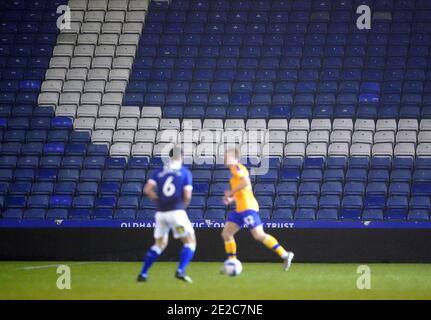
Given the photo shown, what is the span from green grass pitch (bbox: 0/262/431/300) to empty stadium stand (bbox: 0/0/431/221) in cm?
210

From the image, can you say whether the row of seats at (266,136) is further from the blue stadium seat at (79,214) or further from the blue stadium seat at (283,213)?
the blue stadium seat at (79,214)

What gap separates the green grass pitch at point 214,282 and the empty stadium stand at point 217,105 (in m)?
2.10

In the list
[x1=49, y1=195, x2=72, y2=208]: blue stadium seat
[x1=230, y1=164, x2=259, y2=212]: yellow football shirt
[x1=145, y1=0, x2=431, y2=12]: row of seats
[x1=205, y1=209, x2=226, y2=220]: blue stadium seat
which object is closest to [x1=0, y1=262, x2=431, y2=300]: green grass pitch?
[x1=230, y1=164, x2=259, y2=212]: yellow football shirt

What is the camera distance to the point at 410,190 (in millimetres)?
19969

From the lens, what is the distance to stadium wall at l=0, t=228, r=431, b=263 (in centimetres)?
1872

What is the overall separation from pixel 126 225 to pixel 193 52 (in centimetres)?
593

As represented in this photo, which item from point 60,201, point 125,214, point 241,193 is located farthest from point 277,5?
point 241,193

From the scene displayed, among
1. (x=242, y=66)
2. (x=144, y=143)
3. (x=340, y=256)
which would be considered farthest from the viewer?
(x=242, y=66)

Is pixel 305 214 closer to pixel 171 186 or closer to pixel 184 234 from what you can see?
Result: pixel 184 234

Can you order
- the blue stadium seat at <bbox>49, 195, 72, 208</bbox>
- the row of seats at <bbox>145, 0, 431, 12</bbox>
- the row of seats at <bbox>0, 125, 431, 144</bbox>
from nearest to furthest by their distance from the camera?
the blue stadium seat at <bbox>49, 195, 72, 208</bbox> < the row of seats at <bbox>0, 125, 431, 144</bbox> < the row of seats at <bbox>145, 0, 431, 12</bbox>

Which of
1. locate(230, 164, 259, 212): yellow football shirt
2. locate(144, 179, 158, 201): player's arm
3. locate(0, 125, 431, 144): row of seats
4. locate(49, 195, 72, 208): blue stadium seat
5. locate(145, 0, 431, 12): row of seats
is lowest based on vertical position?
locate(144, 179, 158, 201): player's arm

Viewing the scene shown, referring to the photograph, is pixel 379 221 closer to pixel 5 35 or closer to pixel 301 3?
pixel 301 3

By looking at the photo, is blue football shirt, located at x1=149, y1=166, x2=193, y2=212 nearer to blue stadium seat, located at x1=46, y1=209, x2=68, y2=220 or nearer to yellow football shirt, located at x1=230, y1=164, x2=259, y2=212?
yellow football shirt, located at x1=230, y1=164, x2=259, y2=212
